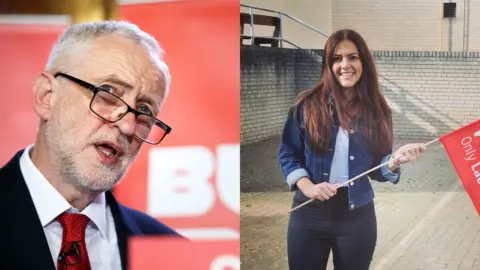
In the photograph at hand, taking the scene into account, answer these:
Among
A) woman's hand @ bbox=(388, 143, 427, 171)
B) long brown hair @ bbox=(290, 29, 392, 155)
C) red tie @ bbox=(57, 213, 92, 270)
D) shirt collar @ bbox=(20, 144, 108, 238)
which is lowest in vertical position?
red tie @ bbox=(57, 213, 92, 270)

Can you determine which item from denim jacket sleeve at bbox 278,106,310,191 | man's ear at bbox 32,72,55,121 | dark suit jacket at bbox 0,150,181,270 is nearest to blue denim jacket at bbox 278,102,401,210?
denim jacket sleeve at bbox 278,106,310,191

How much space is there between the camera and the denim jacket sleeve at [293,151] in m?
2.56

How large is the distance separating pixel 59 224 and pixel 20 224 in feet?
0.55

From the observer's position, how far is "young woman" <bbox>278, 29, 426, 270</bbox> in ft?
8.12

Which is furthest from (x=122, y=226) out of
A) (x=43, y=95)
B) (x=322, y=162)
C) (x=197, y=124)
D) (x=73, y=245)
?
(x=322, y=162)

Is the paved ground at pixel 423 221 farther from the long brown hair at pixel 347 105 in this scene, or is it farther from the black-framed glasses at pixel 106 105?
the black-framed glasses at pixel 106 105

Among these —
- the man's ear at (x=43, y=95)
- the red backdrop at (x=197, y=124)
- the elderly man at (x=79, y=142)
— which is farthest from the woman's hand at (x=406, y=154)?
the man's ear at (x=43, y=95)

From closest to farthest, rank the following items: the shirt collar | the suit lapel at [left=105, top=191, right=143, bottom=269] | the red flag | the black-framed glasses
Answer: the red flag, the black-framed glasses, the shirt collar, the suit lapel at [left=105, top=191, right=143, bottom=269]

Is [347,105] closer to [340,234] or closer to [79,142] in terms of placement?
[340,234]

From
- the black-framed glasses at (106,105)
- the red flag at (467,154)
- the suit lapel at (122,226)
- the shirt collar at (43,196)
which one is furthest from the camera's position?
the suit lapel at (122,226)

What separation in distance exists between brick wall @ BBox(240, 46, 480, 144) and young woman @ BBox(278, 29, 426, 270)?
5cm

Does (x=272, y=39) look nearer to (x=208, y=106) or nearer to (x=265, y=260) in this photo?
(x=208, y=106)

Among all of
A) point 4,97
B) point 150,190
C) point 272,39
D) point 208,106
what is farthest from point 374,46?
point 4,97

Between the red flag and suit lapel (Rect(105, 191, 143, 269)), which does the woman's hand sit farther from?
suit lapel (Rect(105, 191, 143, 269))
